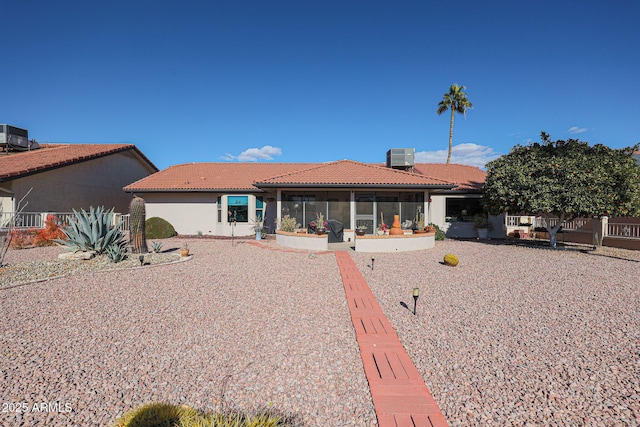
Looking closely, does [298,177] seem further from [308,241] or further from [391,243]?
[391,243]

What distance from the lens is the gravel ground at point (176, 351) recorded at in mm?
2916

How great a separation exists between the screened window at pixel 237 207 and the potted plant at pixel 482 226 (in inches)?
574

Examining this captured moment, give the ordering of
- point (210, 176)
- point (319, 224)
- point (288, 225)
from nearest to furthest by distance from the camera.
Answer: point (319, 224)
point (288, 225)
point (210, 176)

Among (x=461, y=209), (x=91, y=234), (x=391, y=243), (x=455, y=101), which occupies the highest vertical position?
(x=455, y=101)

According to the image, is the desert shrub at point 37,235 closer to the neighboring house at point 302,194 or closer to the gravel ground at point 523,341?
the neighboring house at point 302,194

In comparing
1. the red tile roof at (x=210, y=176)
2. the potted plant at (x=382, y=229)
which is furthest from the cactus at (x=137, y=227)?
the potted plant at (x=382, y=229)

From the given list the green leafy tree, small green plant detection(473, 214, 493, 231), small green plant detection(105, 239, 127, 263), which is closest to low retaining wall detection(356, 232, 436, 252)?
the green leafy tree

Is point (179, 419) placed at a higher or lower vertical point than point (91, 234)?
lower

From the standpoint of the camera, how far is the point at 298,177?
15898 mm

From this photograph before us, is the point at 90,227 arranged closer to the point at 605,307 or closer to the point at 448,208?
the point at 605,307

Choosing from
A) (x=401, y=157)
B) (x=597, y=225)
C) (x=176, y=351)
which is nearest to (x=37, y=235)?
(x=176, y=351)

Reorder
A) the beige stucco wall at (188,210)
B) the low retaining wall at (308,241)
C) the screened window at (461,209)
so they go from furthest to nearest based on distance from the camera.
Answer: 1. the beige stucco wall at (188,210)
2. the screened window at (461,209)
3. the low retaining wall at (308,241)

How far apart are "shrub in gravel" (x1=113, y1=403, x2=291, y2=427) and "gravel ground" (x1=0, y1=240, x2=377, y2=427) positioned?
266 mm

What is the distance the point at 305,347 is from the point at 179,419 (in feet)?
6.37
